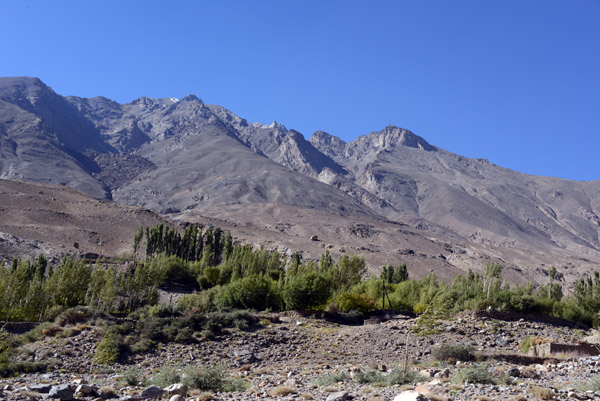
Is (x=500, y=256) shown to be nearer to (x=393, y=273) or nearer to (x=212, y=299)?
(x=393, y=273)

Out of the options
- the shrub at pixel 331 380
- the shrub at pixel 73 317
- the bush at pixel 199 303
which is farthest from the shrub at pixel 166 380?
the bush at pixel 199 303

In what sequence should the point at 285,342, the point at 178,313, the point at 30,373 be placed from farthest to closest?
the point at 178,313 → the point at 285,342 → the point at 30,373

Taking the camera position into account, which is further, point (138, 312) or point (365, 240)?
point (365, 240)

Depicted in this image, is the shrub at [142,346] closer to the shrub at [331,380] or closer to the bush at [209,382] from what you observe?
the bush at [209,382]

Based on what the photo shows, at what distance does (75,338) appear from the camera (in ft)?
93.7

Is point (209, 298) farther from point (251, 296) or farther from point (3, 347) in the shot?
point (3, 347)

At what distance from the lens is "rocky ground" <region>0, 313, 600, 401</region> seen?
14.2 meters

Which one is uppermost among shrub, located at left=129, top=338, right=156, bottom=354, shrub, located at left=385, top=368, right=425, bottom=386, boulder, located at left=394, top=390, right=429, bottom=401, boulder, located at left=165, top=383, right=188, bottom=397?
boulder, located at left=394, top=390, right=429, bottom=401

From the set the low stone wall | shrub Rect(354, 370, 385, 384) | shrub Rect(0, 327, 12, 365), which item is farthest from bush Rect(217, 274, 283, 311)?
shrub Rect(354, 370, 385, 384)

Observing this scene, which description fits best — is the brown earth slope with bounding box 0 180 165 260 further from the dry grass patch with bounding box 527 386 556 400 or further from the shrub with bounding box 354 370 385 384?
the dry grass patch with bounding box 527 386 556 400

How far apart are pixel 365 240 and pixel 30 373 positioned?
406 feet

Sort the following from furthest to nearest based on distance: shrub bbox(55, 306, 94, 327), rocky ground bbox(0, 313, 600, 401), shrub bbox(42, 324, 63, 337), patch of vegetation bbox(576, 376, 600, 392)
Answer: shrub bbox(55, 306, 94, 327) → shrub bbox(42, 324, 63, 337) → rocky ground bbox(0, 313, 600, 401) → patch of vegetation bbox(576, 376, 600, 392)

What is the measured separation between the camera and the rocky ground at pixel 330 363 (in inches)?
557

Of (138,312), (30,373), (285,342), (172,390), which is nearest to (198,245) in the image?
(138,312)
